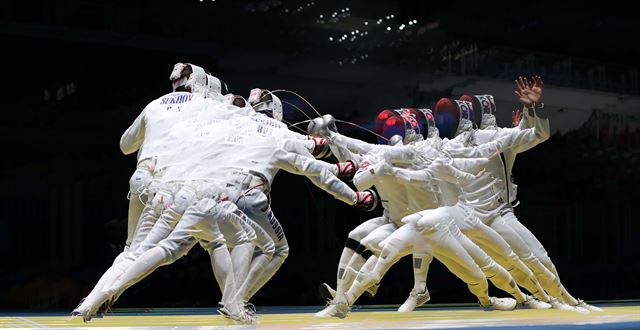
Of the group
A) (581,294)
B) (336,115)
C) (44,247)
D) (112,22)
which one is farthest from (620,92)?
(44,247)

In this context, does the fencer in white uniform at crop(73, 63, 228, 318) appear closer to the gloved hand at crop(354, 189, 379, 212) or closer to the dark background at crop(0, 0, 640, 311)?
the gloved hand at crop(354, 189, 379, 212)

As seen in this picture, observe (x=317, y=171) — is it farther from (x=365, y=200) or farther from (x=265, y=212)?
(x=265, y=212)

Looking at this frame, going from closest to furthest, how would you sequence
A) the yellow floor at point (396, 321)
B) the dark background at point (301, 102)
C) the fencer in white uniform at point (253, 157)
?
the yellow floor at point (396, 321) → the fencer in white uniform at point (253, 157) → the dark background at point (301, 102)

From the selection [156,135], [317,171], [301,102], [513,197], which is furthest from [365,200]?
[301,102]

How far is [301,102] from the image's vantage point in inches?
351

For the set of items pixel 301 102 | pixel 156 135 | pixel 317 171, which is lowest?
pixel 317 171

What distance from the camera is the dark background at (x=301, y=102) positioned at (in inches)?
330

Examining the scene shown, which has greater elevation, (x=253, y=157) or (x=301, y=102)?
(x=301, y=102)

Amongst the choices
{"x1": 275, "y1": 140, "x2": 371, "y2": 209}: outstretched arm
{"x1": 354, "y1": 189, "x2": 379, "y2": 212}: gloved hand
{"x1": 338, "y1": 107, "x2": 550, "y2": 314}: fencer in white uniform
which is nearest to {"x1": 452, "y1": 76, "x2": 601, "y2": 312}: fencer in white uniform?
{"x1": 338, "y1": 107, "x2": 550, "y2": 314}: fencer in white uniform

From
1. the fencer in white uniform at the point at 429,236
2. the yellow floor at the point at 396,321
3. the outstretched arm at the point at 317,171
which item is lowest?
the yellow floor at the point at 396,321

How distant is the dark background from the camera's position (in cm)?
838

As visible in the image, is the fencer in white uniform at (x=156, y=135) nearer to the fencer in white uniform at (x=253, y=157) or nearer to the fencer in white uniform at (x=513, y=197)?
the fencer in white uniform at (x=253, y=157)

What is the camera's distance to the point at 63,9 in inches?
334

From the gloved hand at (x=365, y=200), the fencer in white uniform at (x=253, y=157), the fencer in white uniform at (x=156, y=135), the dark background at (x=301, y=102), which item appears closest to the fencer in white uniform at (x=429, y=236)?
the gloved hand at (x=365, y=200)
